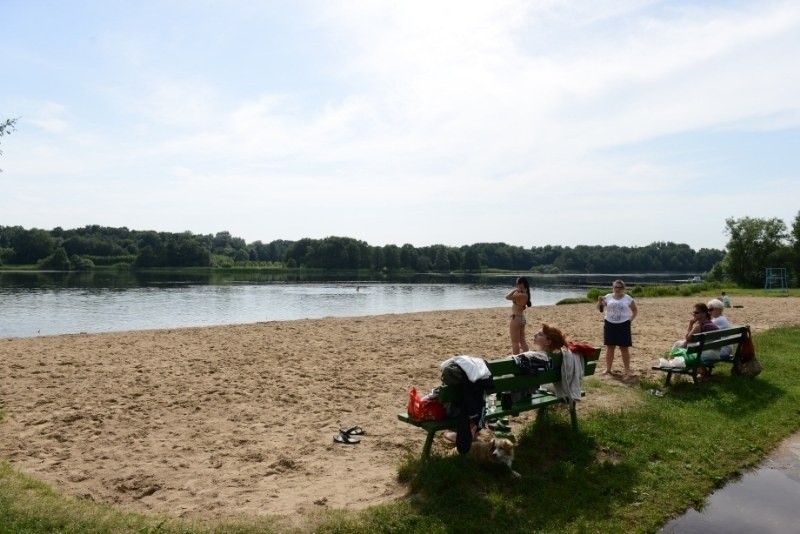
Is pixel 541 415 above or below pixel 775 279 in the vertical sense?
below

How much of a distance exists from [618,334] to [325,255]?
4866 inches

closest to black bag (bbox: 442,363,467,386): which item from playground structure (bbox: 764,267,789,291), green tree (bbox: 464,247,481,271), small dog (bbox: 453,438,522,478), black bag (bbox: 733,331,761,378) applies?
small dog (bbox: 453,438,522,478)

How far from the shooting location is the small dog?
17.3 ft

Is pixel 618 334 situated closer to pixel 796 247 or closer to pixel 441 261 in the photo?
pixel 796 247

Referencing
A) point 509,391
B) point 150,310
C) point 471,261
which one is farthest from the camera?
point 471,261

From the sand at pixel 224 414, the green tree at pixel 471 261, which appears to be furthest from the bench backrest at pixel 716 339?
the green tree at pixel 471 261

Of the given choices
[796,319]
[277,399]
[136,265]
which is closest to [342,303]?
[796,319]

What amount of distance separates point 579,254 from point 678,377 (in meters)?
171

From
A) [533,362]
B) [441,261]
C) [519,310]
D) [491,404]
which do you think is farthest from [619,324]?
[441,261]

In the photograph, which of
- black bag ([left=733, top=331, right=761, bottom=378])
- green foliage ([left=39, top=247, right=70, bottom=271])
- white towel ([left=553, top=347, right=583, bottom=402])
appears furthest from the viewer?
green foliage ([left=39, top=247, right=70, bottom=271])

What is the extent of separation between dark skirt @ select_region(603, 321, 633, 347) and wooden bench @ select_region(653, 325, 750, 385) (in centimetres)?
92

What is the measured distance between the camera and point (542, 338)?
6.65 meters

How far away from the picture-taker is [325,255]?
5187 inches

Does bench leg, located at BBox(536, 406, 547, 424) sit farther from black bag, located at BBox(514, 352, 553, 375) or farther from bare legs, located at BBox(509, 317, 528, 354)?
bare legs, located at BBox(509, 317, 528, 354)
